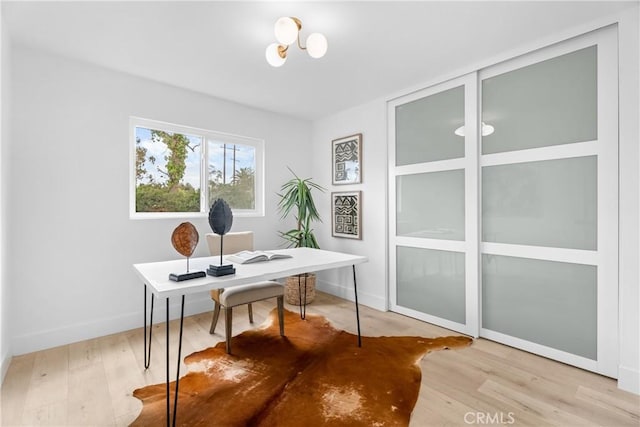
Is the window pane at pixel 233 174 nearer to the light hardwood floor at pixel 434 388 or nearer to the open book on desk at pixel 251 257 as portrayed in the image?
the open book on desk at pixel 251 257

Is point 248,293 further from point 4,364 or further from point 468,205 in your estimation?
point 468,205

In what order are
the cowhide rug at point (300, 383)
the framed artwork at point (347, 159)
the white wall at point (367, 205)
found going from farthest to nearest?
the framed artwork at point (347, 159)
the white wall at point (367, 205)
the cowhide rug at point (300, 383)

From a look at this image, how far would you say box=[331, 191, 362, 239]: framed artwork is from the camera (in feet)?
12.4

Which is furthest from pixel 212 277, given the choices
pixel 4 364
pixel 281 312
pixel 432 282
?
pixel 432 282

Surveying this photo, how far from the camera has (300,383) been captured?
200 cm

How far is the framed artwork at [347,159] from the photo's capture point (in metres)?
3.76

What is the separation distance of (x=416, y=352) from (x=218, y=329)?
1780 mm

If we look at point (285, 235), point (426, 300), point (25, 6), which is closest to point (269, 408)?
→ point (426, 300)

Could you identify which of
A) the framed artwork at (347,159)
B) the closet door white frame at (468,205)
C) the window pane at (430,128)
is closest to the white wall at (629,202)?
the closet door white frame at (468,205)

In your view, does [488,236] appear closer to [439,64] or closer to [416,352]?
[416,352]

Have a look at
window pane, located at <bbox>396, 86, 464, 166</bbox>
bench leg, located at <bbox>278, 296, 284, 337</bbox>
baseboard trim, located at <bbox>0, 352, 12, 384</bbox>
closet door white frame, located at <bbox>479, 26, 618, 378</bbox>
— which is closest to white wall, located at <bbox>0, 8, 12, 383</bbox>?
baseboard trim, located at <bbox>0, 352, 12, 384</bbox>

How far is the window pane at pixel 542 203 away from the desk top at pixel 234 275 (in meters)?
1.27

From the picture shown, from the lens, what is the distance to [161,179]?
3.26 m

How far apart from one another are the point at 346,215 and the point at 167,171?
210 cm
